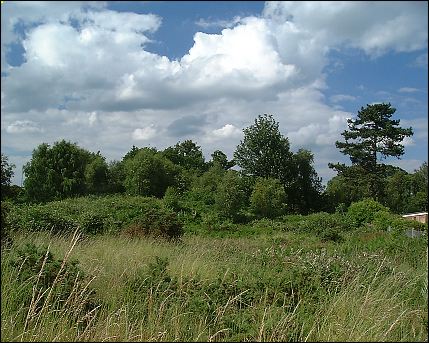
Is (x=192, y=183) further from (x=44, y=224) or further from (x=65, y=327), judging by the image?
(x=65, y=327)

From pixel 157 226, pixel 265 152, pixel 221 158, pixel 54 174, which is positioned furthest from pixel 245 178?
pixel 221 158

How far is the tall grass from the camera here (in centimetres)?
364

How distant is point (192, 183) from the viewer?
40.9m

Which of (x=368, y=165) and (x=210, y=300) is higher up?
(x=368, y=165)

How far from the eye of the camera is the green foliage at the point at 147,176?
115 ft

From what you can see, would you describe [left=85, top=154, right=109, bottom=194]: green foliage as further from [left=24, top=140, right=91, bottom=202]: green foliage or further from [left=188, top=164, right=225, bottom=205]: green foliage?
[left=188, top=164, right=225, bottom=205]: green foliage

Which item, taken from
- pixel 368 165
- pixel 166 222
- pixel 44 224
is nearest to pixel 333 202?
pixel 368 165

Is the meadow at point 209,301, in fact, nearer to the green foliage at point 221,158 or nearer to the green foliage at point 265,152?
the green foliage at point 265,152

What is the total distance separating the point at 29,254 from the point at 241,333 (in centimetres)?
252

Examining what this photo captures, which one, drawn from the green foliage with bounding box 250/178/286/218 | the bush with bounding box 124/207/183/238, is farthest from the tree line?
the bush with bounding box 124/207/183/238

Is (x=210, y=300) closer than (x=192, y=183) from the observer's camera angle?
Yes

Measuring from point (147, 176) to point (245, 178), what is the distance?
317 inches

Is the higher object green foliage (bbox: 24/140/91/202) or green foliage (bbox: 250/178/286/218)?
green foliage (bbox: 24/140/91/202)

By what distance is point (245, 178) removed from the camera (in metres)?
38.4
